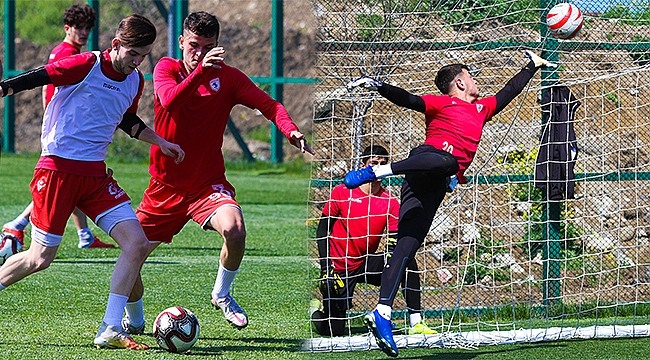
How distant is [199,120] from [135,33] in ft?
2.32

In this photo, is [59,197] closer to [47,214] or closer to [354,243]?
[47,214]

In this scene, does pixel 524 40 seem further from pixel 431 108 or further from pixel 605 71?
pixel 431 108

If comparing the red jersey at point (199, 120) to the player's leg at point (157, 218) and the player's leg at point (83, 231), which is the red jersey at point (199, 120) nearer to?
the player's leg at point (157, 218)

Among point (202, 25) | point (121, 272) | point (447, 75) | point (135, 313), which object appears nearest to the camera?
point (121, 272)

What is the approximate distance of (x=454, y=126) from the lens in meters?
6.38

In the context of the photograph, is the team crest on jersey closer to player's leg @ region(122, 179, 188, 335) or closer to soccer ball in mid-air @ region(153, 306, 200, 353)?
player's leg @ region(122, 179, 188, 335)

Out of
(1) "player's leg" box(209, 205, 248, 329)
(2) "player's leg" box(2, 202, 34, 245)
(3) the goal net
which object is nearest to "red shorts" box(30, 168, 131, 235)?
(1) "player's leg" box(209, 205, 248, 329)

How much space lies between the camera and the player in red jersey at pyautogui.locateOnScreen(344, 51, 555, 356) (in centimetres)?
607

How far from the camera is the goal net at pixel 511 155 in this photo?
23.7 ft

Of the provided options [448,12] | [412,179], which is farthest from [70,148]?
[448,12]

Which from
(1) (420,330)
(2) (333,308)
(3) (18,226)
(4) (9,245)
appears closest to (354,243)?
(2) (333,308)

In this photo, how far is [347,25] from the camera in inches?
284

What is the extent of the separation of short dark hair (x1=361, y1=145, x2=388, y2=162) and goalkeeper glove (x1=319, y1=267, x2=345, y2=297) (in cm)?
73

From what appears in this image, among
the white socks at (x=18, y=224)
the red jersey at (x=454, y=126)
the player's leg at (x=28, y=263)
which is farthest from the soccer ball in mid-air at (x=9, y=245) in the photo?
the red jersey at (x=454, y=126)
